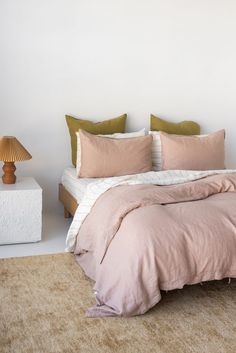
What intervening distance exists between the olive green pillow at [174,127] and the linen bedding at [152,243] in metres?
1.33

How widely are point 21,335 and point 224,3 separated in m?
3.61

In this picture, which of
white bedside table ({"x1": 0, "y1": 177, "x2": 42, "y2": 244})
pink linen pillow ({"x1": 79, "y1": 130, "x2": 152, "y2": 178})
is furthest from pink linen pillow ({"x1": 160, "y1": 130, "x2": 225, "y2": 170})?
white bedside table ({"x1": 0, "y1": 177, "x2": 42, "y2": 244})

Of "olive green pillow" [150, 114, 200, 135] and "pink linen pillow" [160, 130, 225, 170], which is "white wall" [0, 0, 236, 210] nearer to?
"olive green pillow" [150, 114, 200, 135]

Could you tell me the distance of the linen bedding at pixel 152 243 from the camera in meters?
2.56

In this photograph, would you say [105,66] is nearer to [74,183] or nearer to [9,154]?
[74,183]

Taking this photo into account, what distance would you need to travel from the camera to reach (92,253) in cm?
314

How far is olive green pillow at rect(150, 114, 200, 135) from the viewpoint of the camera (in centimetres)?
446

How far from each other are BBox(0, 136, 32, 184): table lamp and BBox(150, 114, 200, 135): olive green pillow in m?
1.31

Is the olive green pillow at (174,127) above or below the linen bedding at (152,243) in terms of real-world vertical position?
above

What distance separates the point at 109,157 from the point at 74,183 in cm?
35

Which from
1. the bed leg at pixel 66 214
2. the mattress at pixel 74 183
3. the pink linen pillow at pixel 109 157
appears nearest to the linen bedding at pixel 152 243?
the mattress at pixel 74 183

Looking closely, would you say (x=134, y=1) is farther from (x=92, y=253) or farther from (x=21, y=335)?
(x=21, y=335)

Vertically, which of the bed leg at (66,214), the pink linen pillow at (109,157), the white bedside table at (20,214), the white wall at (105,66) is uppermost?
the white wall at (105,66)

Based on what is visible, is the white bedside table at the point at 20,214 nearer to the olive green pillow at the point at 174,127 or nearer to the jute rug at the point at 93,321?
the jute rug at the point at 93,321
